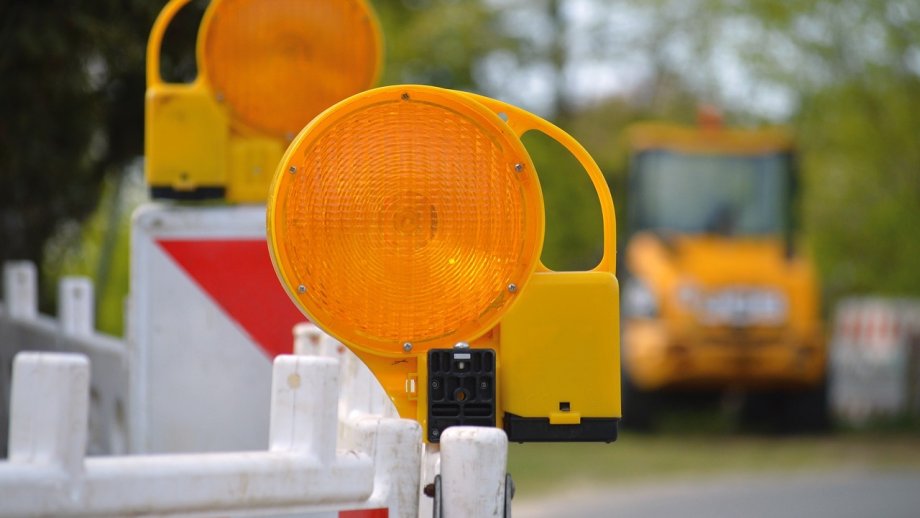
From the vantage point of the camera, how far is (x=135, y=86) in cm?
709

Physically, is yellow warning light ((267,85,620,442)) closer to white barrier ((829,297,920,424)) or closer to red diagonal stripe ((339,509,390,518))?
red diagonal stripe ((339,509,390,518))

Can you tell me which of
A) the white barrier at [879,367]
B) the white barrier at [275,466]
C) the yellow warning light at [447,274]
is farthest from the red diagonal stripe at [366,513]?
the white barrier at [879,367]

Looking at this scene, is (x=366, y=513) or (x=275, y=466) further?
(x=366, y=513)

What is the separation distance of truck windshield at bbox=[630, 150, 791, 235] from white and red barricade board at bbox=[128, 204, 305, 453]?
445 inches

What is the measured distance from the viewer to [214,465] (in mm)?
1887

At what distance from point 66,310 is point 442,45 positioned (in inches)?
766

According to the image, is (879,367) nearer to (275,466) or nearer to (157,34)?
(157,34)

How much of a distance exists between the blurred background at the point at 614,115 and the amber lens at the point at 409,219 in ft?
11.1

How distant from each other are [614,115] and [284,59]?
22.1 m

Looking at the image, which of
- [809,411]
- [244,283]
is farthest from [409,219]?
[809,411]

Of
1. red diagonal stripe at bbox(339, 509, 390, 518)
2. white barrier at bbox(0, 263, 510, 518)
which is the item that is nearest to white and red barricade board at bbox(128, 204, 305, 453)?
white barrier at bbox(0, 263, 510, 518)

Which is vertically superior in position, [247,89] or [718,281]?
[247,89]

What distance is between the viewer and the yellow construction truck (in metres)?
13.4

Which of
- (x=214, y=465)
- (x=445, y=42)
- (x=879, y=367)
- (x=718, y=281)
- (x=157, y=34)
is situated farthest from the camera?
(x=445, y=42)
